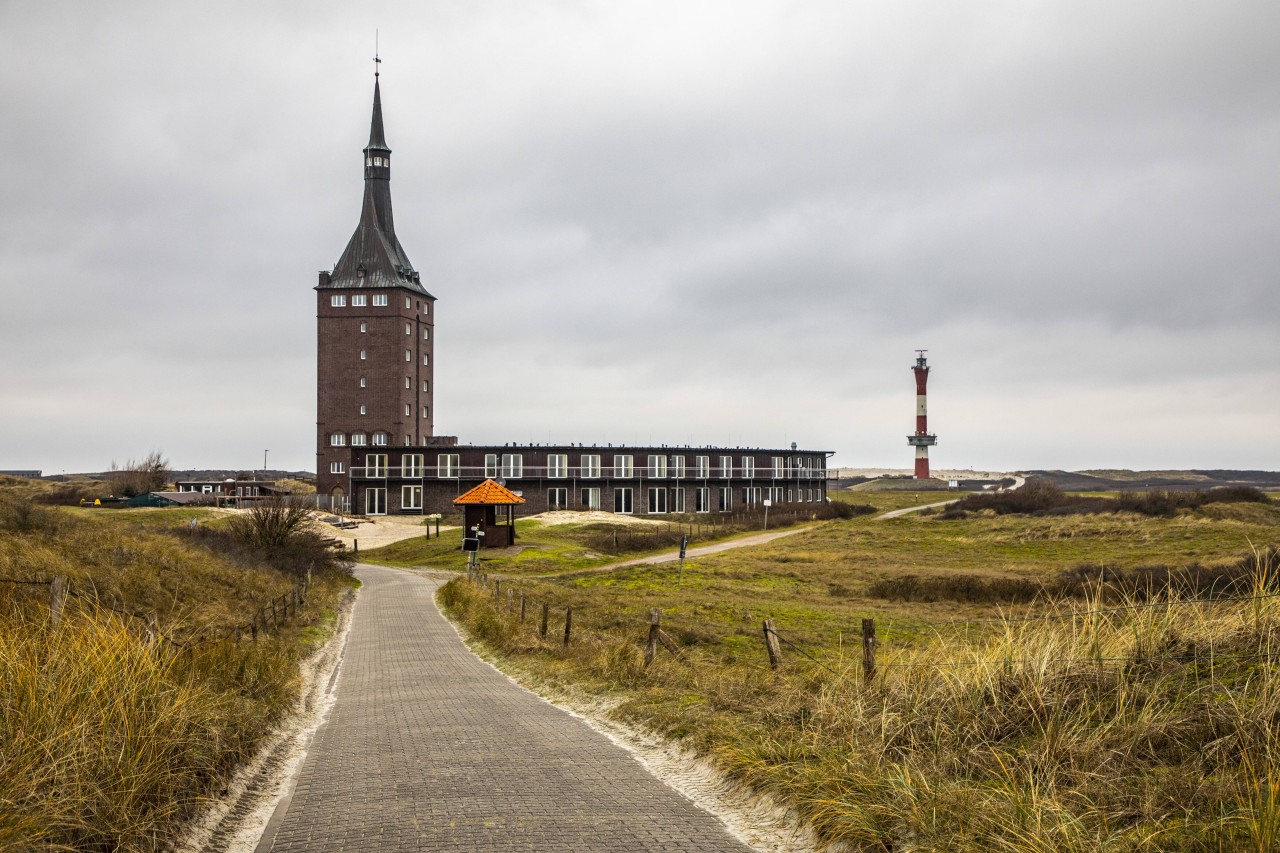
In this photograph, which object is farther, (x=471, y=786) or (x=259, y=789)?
(x=259, y=789)

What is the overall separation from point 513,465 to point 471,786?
70.4 meters

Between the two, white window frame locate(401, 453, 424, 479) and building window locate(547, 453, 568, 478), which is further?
building window locate(547, 453, 568, 478)

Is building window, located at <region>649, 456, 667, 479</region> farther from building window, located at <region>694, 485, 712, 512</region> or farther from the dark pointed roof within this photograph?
the dark pointed roof

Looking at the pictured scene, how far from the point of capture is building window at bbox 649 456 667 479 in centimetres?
8075

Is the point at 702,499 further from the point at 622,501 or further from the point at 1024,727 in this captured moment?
the point at 1024,727

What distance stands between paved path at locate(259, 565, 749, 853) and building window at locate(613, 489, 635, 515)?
65.7m

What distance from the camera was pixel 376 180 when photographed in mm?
97312

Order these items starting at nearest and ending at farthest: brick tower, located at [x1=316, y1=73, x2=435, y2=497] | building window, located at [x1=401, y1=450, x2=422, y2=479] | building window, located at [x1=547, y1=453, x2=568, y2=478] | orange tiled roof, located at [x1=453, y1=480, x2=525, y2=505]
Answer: orange tiled roof, located at [x1=453, y1=480, x2=525, y2=505]
building window, located at [x1=401, y1=450, x2=422, y2=479]
building window, located at [x1=547, y1=453, x2=568, y2=478]
brick tower, located at [x1=316, y1=73, x2=435, y2=497]

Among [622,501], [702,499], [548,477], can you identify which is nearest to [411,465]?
[548,477]

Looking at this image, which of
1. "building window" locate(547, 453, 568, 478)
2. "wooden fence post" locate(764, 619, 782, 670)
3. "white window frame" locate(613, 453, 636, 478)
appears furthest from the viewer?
"white window frame" locate(613, 453, 636, 478)

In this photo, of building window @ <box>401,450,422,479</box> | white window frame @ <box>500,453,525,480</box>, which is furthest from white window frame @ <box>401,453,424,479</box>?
white window frame @ <box>500,453,525,480</box>

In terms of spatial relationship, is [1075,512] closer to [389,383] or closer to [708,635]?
[708,635]

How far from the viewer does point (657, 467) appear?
80938mm

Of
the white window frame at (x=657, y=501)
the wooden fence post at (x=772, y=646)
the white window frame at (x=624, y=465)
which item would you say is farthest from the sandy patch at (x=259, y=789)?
the white window frame at (x=657, y=501)
